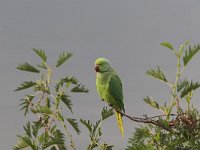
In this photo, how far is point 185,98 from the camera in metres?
4.09

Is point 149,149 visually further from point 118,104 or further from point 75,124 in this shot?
point 118,104

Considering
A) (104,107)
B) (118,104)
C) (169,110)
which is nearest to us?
(169,110)

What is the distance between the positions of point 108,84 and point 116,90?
18 cm

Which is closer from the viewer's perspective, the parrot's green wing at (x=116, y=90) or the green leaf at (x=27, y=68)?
the green leaf at (x=27, y=68)

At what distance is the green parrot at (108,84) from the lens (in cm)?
750

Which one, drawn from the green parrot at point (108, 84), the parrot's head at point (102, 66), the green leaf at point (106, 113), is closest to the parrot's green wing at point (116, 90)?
the green parrot at point (108, 84)

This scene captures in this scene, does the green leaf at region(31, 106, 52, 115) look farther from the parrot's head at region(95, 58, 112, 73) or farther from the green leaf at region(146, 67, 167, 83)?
the parrot's head at region(95, 58, 112, 73)

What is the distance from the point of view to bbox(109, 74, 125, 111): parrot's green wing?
748 cm

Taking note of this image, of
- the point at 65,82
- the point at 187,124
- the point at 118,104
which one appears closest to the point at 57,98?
the point at 65,82

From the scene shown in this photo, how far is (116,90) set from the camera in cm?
756

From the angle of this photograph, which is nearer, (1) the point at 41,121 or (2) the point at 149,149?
(2) the point at 149,149

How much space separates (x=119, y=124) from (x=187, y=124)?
2748mm

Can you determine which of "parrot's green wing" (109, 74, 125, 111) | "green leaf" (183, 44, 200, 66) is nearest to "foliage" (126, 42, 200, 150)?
"green leaf" (183, 44, 200, 66)

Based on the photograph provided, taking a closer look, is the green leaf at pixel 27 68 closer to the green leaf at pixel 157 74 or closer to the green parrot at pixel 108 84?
the green leaf at pixel 157 74
